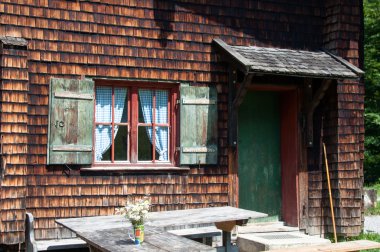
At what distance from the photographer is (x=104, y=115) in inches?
364

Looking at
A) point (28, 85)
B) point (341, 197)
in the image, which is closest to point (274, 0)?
point (341, 197)

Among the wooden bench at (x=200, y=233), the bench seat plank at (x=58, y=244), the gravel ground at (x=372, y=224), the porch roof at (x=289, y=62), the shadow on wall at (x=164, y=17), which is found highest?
the shadow on wall at (x=164, y=17)

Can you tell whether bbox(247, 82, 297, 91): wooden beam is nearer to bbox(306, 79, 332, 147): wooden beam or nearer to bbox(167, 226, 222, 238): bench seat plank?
bbox(306, 79, 332, 147): wooden beam

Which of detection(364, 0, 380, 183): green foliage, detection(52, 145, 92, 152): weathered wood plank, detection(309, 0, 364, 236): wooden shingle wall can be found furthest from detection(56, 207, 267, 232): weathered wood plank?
detection(364, 0, 380, 183): green foliage

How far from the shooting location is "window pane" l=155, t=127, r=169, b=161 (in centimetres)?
953

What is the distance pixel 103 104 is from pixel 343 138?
410cm

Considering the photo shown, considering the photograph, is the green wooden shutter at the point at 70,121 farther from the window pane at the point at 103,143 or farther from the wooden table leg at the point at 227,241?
the wooden table leg at the point at 227,241

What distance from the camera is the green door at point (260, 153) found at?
34.1ft

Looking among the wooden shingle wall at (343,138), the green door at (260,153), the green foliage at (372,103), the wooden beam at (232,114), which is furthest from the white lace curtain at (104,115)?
the green foliage at (372,103)

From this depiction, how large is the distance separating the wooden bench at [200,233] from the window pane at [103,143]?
4.97 feet

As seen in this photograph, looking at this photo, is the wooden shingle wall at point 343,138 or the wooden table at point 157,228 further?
the wooden shingle wall at point 343,138

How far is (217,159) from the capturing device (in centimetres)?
975

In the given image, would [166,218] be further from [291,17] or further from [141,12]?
[291,17]

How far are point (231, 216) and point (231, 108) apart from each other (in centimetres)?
274
